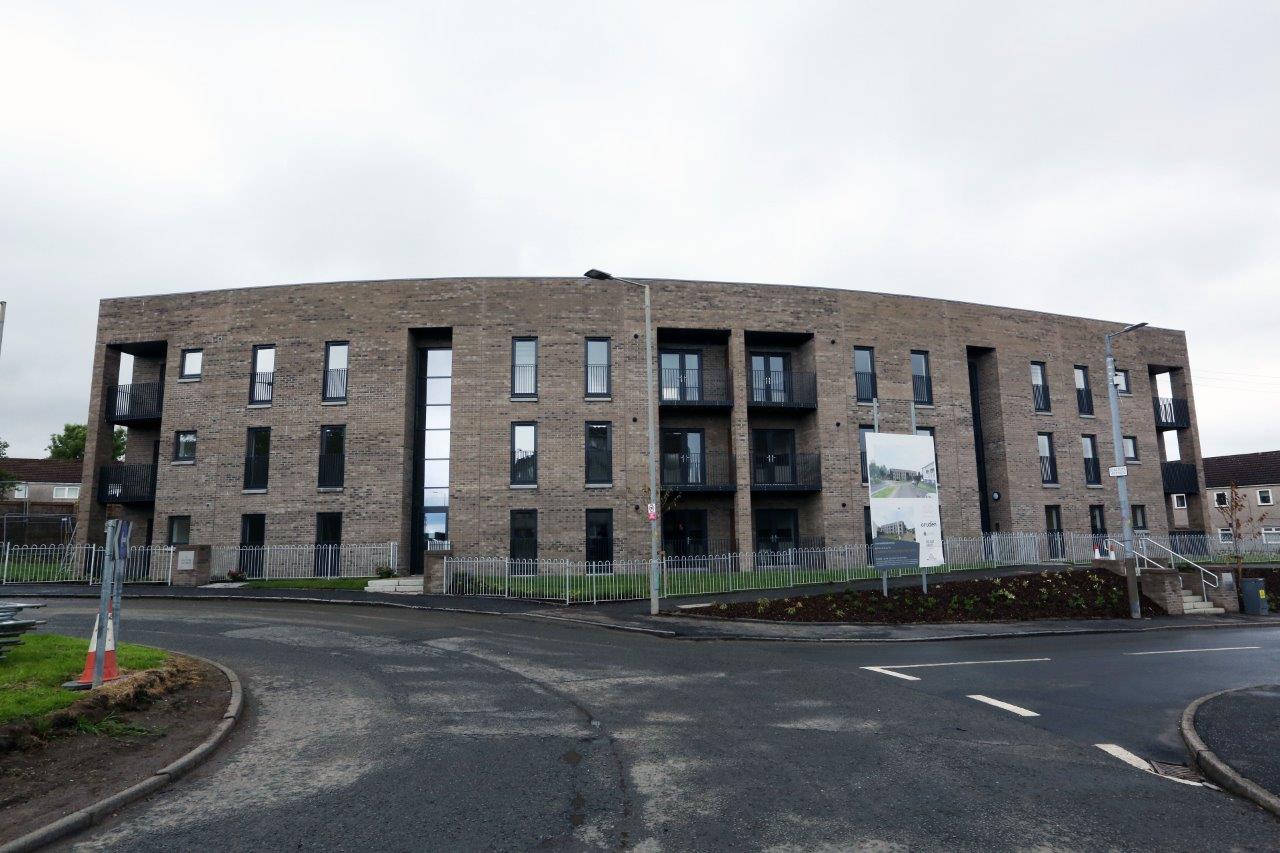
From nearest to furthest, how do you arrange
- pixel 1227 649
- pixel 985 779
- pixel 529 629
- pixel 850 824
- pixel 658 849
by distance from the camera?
1. pixel 658 849
2. pixel 850 824
3. pixel 985 779
4. pixel 1227 649
5. pixel 529 629

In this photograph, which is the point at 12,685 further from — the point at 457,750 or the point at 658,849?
the point at 658,849

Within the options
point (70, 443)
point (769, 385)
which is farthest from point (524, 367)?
point (70, 443)

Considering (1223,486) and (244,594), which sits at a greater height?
(1223,486)

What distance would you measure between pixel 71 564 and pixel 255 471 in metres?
6.44

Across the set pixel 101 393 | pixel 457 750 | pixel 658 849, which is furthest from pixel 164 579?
pixel 658 849

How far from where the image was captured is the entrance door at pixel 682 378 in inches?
1065

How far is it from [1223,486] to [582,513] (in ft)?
172

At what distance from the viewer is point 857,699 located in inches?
347

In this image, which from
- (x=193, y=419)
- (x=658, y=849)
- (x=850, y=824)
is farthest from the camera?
(x=193, y=419)

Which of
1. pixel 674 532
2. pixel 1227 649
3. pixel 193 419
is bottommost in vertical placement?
pixel 1227 649

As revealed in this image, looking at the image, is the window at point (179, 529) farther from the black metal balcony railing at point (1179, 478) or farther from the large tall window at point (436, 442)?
the black metal balcony railing at point (1179, 478)

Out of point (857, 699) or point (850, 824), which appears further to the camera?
point (857, 699)

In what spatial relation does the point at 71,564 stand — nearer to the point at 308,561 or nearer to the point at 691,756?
the point at 308,561

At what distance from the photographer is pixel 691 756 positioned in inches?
252
